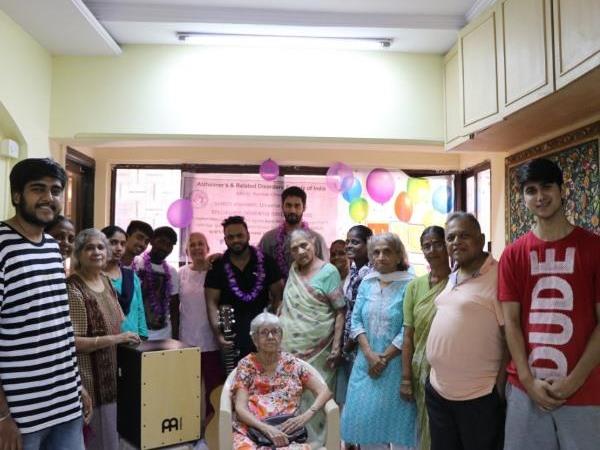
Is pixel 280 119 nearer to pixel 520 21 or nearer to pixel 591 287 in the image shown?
pixel 520 21

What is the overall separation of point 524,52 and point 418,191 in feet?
6.99

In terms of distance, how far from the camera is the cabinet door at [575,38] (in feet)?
5.77

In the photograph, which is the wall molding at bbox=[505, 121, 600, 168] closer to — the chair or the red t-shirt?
the red t-shirt

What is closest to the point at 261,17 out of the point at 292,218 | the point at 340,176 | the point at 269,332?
the point at 292,218

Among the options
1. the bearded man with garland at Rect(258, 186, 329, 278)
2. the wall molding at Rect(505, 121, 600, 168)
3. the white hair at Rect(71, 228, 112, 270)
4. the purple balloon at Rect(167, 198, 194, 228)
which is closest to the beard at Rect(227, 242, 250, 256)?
the bearded man with garland at Rect(258, 186, 329, 278)

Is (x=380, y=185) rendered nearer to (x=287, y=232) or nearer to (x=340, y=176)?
(x=340, y=176)

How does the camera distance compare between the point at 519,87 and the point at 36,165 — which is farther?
the point at 519,87

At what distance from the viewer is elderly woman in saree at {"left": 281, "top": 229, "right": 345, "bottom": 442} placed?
2684mm

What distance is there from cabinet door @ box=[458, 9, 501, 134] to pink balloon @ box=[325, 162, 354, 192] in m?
1.46

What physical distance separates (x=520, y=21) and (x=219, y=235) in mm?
2800

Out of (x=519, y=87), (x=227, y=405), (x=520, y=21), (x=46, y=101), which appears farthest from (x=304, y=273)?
(x=46, y=101)

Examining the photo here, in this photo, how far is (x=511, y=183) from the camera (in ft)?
10.4

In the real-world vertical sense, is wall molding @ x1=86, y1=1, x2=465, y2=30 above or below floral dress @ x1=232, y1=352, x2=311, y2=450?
above

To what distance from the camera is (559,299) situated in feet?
5.56
